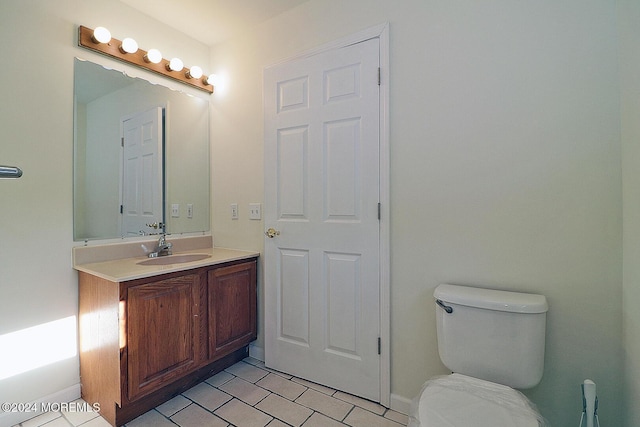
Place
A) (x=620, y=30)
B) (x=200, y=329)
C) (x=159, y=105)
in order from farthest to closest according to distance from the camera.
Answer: (x=159, y=105)
(x=200, y=329)
(x=620, y=30)

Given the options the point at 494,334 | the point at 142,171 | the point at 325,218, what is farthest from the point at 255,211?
the point at 494,334

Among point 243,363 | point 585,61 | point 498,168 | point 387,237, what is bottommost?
point 243,363

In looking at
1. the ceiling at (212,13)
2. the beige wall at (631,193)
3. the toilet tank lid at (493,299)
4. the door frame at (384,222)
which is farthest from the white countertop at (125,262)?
the beige wall at (631,193)

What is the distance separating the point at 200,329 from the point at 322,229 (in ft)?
3.19

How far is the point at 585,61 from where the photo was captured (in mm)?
1242

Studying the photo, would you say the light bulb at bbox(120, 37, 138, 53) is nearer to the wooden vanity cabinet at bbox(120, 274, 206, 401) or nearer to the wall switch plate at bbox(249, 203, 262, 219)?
the wall switch plate at bbox(249, 203, 262, 219)

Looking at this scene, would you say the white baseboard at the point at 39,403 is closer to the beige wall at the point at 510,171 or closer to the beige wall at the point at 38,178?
the beige wall at the point at 38,178

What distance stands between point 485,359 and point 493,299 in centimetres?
25

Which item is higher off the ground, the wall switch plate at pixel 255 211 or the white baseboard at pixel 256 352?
the wall switch plate at pixel 255 211

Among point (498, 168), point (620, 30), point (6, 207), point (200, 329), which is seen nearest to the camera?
point (620, 30)

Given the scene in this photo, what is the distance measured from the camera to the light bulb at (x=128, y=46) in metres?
1.93

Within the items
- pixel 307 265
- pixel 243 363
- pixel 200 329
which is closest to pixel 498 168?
pixel 307 265

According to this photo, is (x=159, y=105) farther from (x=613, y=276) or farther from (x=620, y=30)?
(x=613, y=276)

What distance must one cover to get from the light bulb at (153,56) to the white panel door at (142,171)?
315mm
